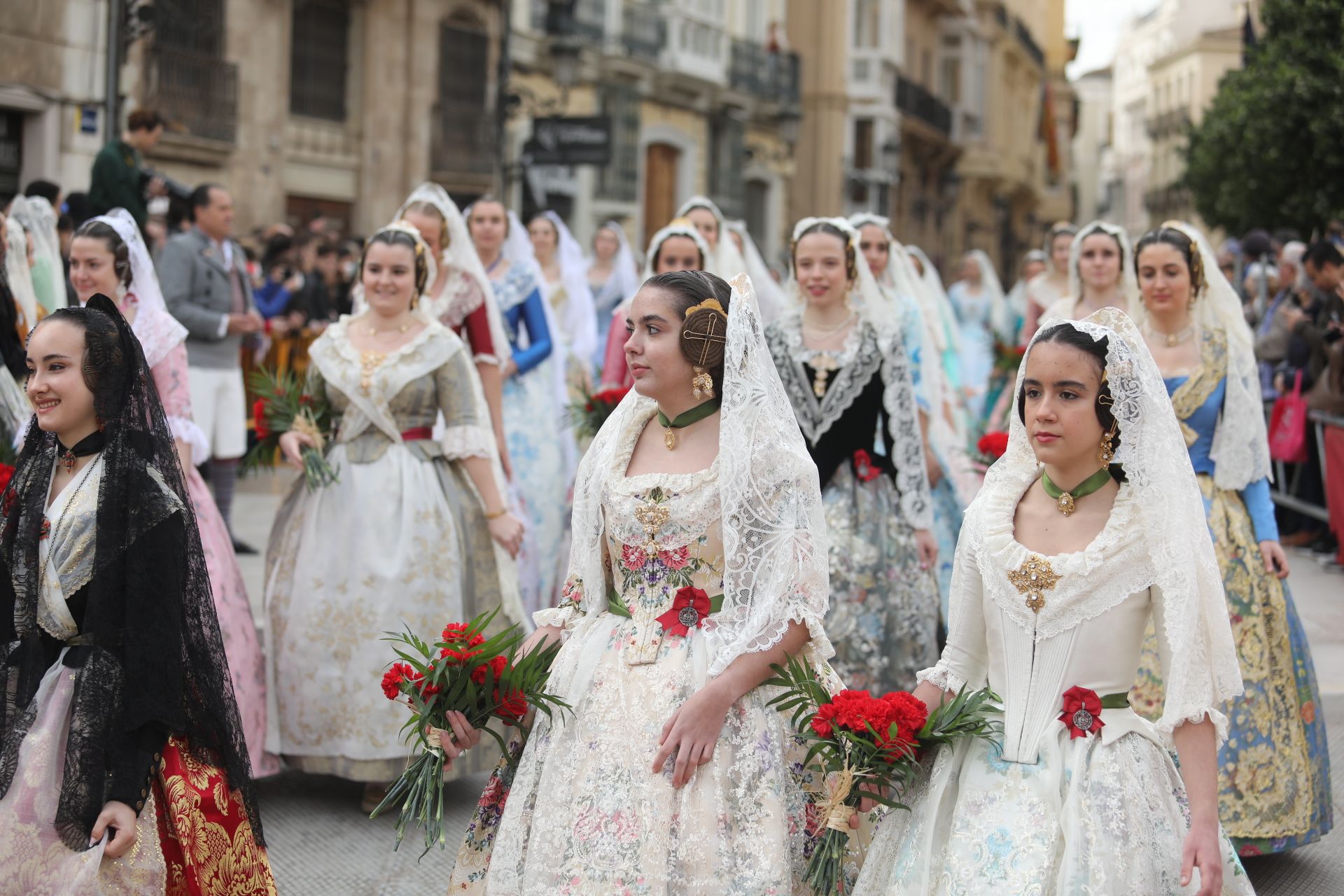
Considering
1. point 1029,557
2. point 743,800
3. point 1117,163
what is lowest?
point 743,800

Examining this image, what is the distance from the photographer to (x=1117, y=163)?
300ft

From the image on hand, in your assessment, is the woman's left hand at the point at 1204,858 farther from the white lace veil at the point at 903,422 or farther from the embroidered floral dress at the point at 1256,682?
the white lace veil at the point at 903,422

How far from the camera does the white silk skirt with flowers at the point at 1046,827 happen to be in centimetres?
312

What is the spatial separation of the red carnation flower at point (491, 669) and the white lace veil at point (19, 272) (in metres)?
3.83

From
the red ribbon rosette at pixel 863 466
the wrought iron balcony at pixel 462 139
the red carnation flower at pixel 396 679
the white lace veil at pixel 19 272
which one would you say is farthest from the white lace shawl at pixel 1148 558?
the wrought iron balcony at pixel 462 139

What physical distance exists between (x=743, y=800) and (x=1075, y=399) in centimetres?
115

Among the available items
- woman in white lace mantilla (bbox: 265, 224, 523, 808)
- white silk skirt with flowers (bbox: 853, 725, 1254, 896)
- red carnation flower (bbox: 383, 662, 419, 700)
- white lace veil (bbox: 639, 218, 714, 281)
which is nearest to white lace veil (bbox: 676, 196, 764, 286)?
white lace veil (bbox: 639, 218, 714, 281)

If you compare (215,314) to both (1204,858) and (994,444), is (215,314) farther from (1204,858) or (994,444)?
(1204,858)

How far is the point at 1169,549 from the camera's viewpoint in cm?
327

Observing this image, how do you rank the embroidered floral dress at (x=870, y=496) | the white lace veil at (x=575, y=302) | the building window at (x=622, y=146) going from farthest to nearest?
the building window at (x=622, y=146)
the white lace veil at (x=575, y=302)
the embroidered floral dress at (x=870, y=496)

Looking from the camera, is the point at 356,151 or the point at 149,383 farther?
the point at 356,151

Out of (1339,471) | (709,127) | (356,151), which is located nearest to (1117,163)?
(709,127)

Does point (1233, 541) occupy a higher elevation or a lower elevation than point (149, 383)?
lower

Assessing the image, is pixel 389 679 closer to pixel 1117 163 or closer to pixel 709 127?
pixel 709 127
